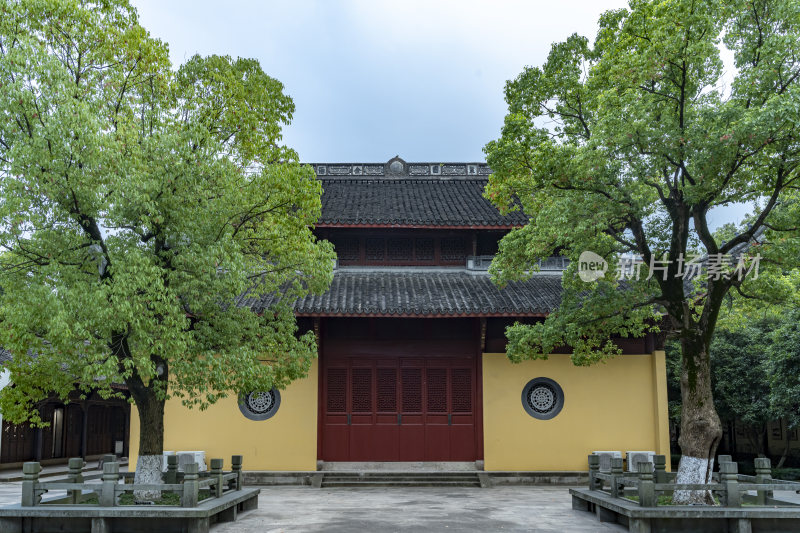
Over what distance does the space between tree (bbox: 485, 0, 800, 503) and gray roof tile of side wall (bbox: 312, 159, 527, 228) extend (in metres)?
5.28

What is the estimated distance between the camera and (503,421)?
52.3 feet

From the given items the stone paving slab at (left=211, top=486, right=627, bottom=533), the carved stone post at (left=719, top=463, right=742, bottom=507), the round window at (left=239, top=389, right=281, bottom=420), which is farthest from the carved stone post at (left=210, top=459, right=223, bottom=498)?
the carved stone post at (left=719, top=463, right=742, bottom=507)

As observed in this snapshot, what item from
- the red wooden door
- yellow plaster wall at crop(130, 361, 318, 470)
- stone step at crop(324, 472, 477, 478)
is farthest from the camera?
the red wooden door

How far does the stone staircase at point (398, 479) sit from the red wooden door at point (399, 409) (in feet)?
2.06

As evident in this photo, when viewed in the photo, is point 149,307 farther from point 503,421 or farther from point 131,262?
point 503,421

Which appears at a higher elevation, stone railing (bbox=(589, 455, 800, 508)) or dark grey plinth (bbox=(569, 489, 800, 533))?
stone railing (bbox=(589, 455, 800, 508))

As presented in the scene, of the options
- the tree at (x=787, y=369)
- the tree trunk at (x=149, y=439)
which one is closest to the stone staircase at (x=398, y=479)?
the tree trunk at (x=149, y=439)

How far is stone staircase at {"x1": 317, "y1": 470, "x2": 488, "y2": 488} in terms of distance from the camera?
49.6ft

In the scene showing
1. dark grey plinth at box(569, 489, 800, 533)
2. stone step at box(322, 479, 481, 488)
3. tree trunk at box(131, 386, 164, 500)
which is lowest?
stone step at box(322, 479, 481, 488)

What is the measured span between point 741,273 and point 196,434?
11835 millimetres

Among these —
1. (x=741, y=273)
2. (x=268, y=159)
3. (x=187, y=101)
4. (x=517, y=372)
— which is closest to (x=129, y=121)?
(x=187, y=101)

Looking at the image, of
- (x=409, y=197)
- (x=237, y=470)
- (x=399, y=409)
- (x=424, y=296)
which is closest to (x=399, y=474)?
(x=399, y=409)

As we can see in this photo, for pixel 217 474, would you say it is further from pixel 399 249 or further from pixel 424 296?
pixel 399 249

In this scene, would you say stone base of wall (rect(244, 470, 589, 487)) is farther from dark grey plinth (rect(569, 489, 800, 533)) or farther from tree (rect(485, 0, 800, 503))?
dark grey plinth (rect(569, 489, 800, 533))
